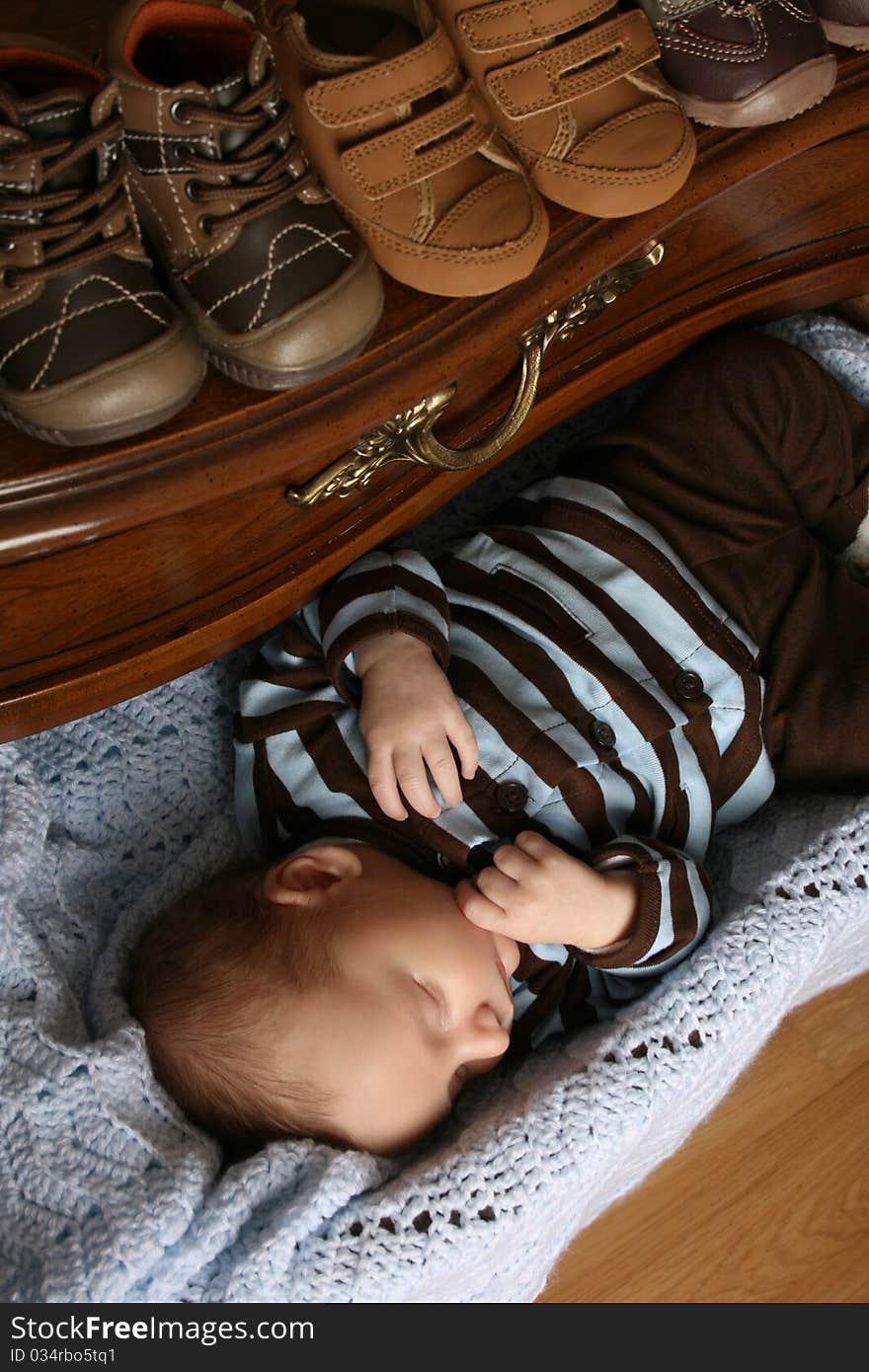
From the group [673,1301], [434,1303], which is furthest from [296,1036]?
[673,1301]

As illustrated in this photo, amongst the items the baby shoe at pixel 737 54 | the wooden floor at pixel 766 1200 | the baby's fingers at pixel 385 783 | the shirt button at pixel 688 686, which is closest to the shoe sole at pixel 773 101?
the baby shoe at pixel 737 54

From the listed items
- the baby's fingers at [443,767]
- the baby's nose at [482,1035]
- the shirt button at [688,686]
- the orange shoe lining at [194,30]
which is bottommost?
the baby's nose at [482,1035]

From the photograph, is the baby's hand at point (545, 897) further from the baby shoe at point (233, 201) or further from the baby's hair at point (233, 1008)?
the baby shoe at point (233, 201)

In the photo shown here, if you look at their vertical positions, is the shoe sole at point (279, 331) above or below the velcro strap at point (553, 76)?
below

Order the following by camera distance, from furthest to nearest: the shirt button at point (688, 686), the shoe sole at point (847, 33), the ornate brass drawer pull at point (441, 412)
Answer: the shirt button at point (688, 686), the shoe sole at point (847, 33), the ornate brass drawer pull at point (441, 412)

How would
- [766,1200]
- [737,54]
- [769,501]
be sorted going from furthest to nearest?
[766,1200] → [769,501] → [737,54]

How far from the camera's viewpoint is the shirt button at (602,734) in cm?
101

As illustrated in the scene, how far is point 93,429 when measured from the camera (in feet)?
2.15

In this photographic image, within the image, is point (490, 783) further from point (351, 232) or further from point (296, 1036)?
point (351, 232)

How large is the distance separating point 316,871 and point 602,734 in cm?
27

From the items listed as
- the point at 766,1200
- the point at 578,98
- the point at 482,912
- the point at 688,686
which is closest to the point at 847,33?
the point at 578,98

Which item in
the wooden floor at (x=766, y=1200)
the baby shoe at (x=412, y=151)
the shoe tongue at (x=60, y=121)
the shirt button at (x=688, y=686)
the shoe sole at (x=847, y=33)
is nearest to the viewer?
the shoe tongue at (x=60, y=121)

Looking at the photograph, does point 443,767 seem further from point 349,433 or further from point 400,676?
point 349,433

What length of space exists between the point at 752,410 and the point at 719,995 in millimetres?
548
